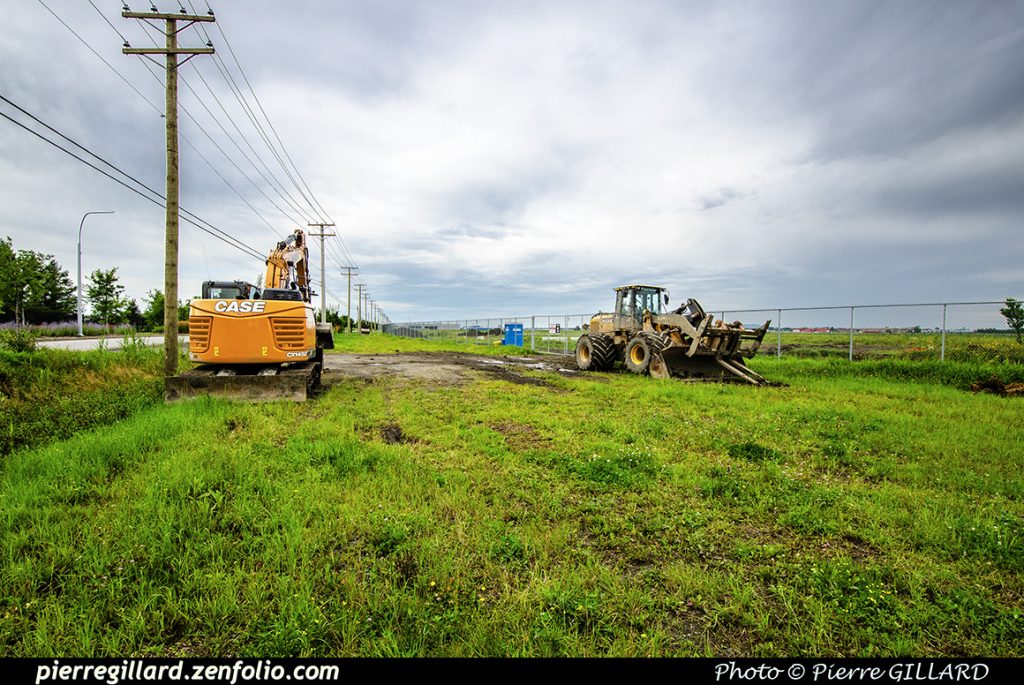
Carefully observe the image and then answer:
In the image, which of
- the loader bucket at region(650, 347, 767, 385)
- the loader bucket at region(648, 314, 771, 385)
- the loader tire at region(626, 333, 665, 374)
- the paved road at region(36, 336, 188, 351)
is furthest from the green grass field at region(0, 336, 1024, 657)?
the paved road at region(36, 336, 188, 351)

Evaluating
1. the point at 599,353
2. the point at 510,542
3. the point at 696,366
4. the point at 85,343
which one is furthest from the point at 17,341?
the point at 696,366

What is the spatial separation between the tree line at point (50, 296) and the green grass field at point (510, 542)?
541 inches

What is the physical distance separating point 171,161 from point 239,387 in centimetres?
559

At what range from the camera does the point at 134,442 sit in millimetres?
4895

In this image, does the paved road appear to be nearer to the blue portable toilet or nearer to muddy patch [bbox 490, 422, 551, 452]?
muddy patch [bbox 490, 422, 551, 452]

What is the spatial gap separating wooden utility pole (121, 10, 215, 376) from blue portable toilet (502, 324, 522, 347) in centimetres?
2161

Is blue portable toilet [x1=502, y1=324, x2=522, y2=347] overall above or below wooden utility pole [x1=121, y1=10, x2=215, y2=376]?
below

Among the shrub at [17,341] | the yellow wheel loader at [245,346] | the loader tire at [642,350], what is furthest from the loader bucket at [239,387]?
the loader tire at [642,350]

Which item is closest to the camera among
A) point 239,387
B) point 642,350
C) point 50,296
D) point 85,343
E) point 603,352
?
point 239,387

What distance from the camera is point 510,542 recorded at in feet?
9.50

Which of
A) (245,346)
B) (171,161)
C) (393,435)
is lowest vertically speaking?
(393,435)

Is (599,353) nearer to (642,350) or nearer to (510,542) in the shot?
(642,350)

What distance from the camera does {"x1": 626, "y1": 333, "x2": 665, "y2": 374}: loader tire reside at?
39.8 ft
